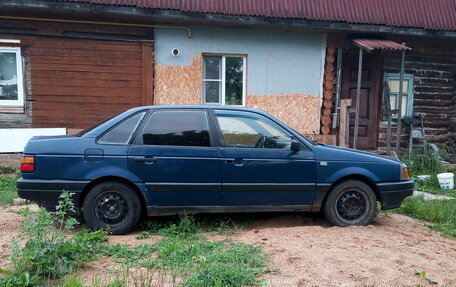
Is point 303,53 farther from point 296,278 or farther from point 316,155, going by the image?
point 296,278

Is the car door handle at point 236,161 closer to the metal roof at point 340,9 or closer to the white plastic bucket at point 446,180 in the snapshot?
the metal roof at point 340,9

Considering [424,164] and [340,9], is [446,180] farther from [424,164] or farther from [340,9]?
[340,9]

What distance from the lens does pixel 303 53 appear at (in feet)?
31.5

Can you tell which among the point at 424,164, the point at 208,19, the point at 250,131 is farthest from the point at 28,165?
the point at 424,164

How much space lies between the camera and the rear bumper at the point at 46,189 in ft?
14.6

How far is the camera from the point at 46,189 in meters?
4.47

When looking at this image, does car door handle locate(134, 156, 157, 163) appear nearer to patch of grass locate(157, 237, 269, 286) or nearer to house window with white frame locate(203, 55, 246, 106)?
patch of grass locate(157, 237, 269, 286)

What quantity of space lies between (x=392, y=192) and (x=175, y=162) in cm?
276

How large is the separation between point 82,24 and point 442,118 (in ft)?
31.3

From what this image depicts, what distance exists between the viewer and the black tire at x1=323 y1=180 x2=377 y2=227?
16.3 feet

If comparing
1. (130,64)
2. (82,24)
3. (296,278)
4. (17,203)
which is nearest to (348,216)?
(296,278)

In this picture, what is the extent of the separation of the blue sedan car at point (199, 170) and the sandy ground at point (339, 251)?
1.08 ft

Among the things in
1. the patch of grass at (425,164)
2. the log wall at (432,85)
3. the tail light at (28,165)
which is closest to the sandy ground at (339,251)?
the tail light at (28,165)

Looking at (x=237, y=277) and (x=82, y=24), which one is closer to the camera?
(x=237, y=277)
